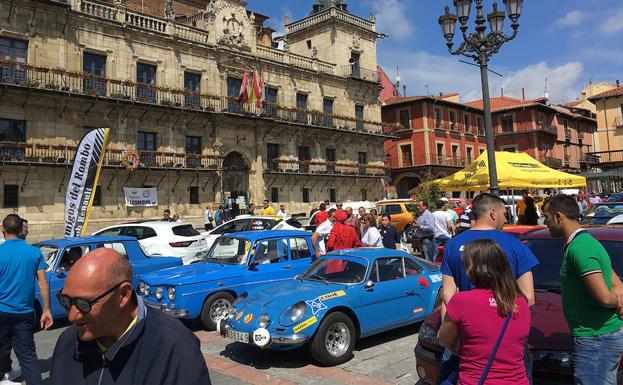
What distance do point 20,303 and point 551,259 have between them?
5673 millimetres

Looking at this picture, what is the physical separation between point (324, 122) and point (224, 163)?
28.5ft

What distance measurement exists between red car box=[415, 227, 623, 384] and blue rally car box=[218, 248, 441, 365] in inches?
58.1

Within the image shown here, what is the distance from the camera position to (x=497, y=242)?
11.2ft

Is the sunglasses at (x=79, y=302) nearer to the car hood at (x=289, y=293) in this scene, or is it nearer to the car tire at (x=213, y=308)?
the car hood at (x=289, y=293)

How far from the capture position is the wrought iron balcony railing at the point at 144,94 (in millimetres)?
20516

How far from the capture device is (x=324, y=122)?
33.6 m

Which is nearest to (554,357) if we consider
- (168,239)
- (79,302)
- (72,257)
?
(79,302)

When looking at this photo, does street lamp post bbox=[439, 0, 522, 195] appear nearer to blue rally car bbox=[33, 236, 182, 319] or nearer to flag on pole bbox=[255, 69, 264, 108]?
blue rally car bbox=[33, 236, 182, 319]

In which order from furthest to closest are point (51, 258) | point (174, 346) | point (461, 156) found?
point (461, 156)
point (51, 258)
point (174, 346)

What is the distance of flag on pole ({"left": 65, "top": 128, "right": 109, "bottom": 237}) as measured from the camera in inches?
466

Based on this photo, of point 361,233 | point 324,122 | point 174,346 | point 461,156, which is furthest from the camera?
point 461,156

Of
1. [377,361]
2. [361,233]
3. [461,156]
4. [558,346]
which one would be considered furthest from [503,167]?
[461,156]

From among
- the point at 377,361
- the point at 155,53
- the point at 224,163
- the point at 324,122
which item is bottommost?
the point at 377,361

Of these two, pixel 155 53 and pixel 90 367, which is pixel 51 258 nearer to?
pixel 90 367
